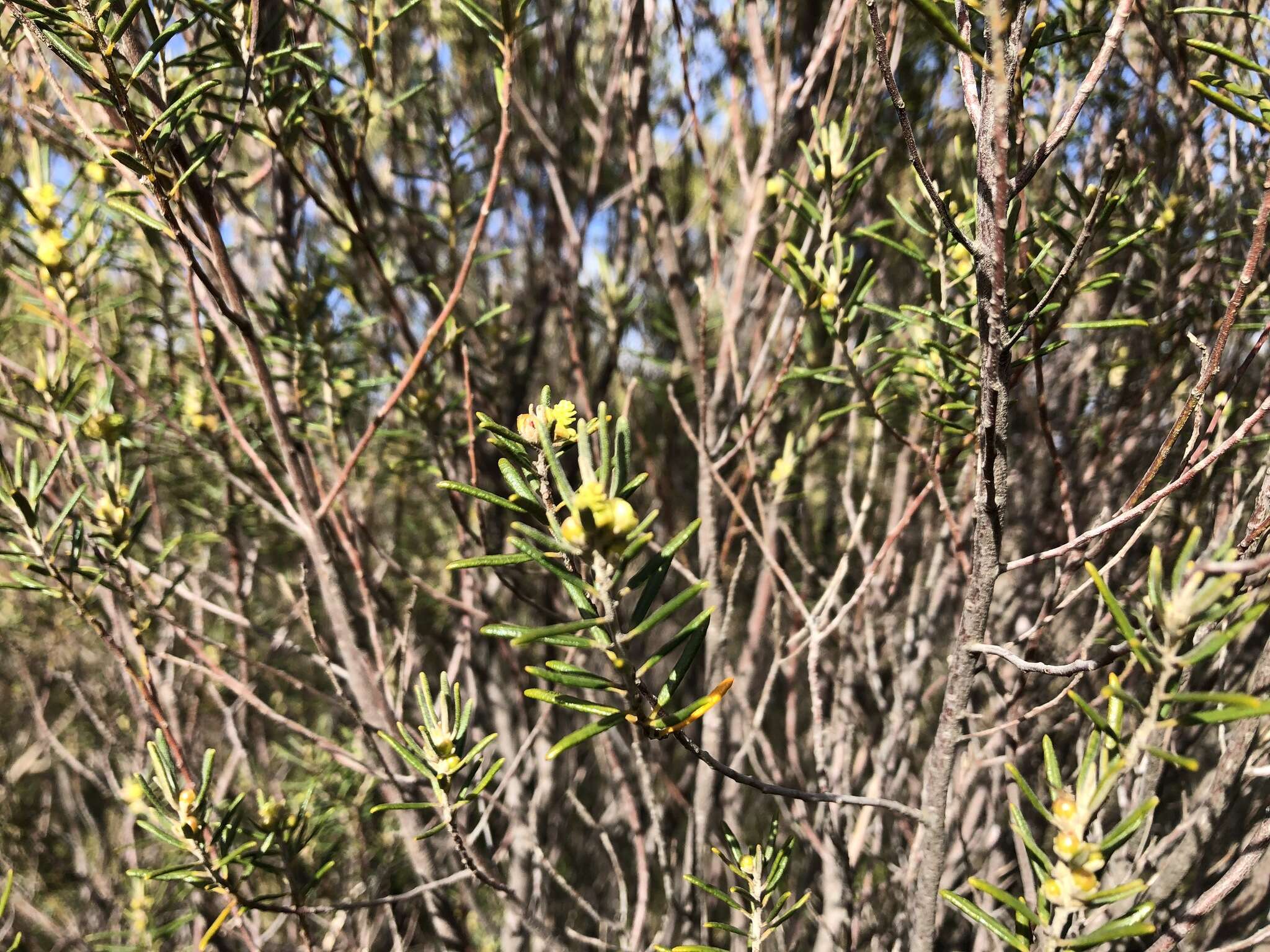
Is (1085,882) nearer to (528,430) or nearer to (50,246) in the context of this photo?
(528,430)

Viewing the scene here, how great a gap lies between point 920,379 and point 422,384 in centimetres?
114

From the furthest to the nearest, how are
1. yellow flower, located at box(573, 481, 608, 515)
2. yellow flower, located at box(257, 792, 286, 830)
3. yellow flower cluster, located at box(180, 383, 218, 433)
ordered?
yellow flower cluster, located at box(180, 383, 218, 433)
yellow flower, located at box(257, 792, 286, 830)
yellow flower, located at box(573, 481, 608, 515)

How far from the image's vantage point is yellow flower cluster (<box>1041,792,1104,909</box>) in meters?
0.71

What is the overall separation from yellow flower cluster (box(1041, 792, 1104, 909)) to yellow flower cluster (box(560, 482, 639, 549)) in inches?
19.8

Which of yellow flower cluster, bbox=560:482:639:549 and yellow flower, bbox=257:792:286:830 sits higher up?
yellow flower cluster, bbox=560:482:639:549

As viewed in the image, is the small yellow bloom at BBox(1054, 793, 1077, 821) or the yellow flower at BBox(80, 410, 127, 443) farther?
the yellow flower at BBox(80, 410, 127, 443)

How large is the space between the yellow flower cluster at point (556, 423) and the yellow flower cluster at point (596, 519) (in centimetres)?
12

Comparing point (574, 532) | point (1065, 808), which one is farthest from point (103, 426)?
point (1065, 808)

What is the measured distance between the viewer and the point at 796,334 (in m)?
1.36

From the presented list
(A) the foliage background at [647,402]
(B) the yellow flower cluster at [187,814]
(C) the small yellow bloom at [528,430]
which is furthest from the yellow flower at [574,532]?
(B) the yellow flower cluster at [187,814]

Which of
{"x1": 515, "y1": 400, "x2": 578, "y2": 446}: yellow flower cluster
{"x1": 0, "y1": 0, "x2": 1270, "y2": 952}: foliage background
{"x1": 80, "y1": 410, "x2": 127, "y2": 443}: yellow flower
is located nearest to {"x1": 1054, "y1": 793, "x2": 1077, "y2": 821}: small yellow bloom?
{"x1": 0, "y1": 0, "x2": 1270, "y2": 952}: foliage background

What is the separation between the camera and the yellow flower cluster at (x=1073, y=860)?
71 centimetres

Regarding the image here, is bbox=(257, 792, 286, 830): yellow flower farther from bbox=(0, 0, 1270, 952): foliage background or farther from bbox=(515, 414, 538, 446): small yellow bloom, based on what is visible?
bbox=(515, 414, 538, 446): small yellow bloom

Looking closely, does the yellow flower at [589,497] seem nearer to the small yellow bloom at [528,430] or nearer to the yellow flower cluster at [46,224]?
the small yellow bloom at [528,430]
